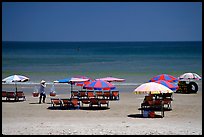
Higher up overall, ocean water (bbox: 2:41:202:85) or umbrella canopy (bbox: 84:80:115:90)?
ocean water (bbox: 2:41:202:85)

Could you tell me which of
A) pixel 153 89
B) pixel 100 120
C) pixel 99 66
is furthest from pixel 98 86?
pixel 99 66

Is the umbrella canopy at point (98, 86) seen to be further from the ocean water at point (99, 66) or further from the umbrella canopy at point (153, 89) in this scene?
the ocean water at point (99, 66)

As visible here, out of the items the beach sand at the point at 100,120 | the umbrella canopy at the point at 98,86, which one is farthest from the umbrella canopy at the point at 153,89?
the umbrella canopy at the point at 98,86

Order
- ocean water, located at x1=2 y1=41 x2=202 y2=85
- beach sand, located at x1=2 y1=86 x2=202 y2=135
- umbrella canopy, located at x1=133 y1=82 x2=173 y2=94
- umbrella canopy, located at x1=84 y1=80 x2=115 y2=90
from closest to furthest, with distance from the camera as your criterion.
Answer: beach sand, located at x1=2 y1=86 x2=202 y2=135, umbrella canopy, located at x1=133 y1=82 x2=173 y2=94, umbrella canopy, located at x1=84 y1=80 x2=115 y2=90, ocean water, located at x1=2 y1=41 x2=202 y2=85

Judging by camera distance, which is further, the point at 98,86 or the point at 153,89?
the point at 98,86

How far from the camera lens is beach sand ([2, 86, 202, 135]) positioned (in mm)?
13406

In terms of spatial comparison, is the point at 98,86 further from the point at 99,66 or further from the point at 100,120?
the point at 99,66

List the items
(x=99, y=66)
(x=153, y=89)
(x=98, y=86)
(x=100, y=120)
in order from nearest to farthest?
1. (x=100, y=120)
2. (x=153, y=89)
3. (x=98, y=86)
4. (x=99, y=66)

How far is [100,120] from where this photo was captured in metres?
16.0

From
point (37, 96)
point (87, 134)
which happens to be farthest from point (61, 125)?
point (37, 96)

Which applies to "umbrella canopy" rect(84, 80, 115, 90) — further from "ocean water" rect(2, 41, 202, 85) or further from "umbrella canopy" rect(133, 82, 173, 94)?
"ocean water" rect(2, 41, 202, 85)

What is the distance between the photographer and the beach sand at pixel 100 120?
1341 centimetres

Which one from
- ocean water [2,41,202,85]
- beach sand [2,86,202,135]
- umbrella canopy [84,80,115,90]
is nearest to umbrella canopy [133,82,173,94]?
beach sand [2,86,202,135]

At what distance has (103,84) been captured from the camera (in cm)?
2005
